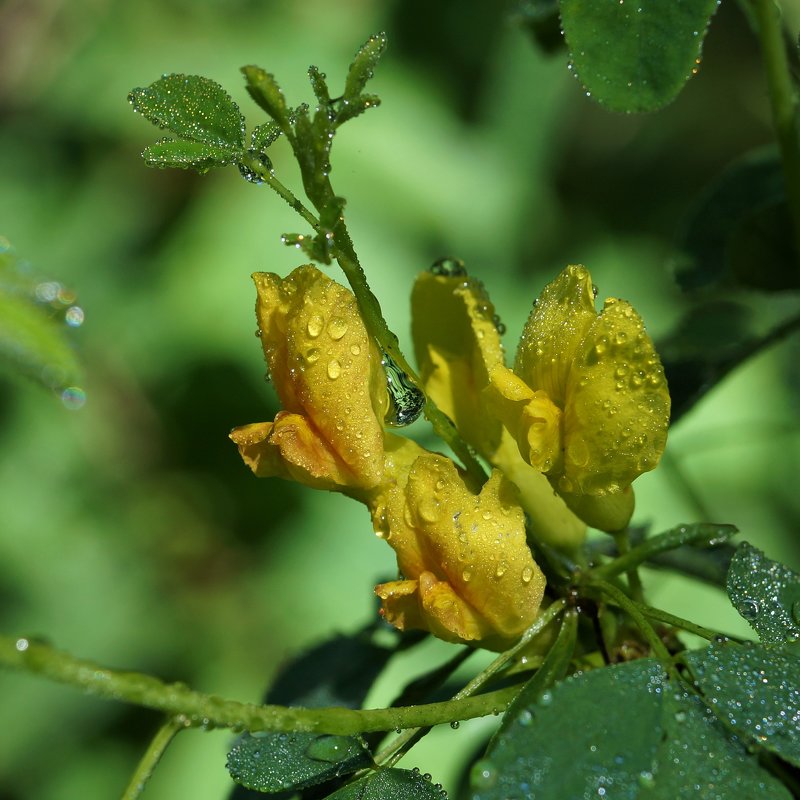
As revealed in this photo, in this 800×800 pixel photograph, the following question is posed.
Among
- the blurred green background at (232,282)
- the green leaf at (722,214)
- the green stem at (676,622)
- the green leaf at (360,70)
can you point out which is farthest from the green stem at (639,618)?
the blurred green background at (232,282)

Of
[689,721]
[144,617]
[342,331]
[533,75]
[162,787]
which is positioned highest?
[533,75]

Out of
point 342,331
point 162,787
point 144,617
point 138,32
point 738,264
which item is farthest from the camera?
point 138,32

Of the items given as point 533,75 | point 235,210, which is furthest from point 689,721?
point 533,75

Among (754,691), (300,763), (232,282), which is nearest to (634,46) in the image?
(754,691)

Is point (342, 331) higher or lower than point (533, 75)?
lower

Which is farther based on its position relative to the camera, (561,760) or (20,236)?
(20,236)

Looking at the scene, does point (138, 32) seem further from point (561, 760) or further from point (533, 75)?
point (561, 760)

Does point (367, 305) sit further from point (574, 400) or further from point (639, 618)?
point (639, 618)

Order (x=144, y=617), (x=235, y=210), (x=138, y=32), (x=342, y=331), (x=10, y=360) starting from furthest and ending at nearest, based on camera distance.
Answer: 1. (x=138, y=32)
2. (x=235, y=210)
3. (x=144, y=617)
4. (x=342, y=331)
5. (x=10, y=360)
